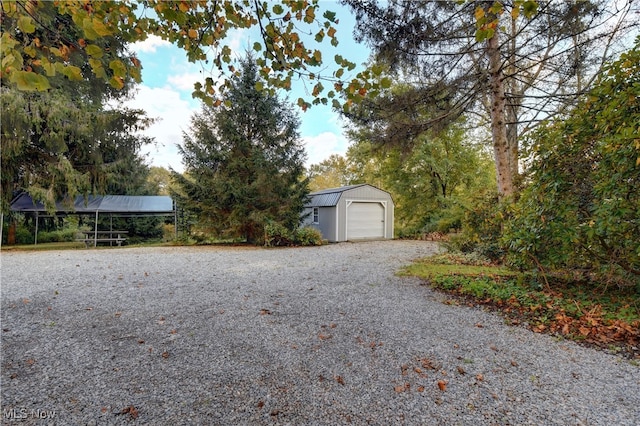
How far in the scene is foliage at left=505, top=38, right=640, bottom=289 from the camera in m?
3.28

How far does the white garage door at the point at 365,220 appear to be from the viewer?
45.0ft

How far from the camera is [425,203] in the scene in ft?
51.8

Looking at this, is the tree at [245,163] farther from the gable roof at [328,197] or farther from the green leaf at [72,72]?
the green leaf at [72,72]

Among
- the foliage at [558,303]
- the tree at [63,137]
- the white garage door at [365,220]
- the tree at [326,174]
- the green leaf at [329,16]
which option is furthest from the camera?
the tree at [326,174]

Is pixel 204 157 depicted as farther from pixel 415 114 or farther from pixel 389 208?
pixel 389 208

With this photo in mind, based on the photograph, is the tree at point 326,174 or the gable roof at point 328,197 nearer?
the gable roof at point 328,197

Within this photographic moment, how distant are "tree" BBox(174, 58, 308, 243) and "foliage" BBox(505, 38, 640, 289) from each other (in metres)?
8.43

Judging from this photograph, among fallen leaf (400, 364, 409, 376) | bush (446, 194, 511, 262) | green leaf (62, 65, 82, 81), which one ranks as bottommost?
fallen leaf (400, 364, 409, 376)

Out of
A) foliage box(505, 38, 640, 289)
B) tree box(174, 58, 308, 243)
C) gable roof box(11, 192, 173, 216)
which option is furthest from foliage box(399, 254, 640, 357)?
gable roof box(11, 192, 173, 216)

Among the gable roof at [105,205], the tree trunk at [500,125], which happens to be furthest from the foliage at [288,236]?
the tree trunk at [500,125]

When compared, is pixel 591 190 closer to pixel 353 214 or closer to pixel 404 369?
pixel 404 369

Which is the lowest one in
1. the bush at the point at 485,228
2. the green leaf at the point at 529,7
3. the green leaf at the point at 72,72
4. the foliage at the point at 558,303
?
the foliage at the point at 558,303

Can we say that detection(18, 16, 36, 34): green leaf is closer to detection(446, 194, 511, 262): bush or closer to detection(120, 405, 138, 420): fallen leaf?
detection(120, 405, 138, 420): fallen leaf

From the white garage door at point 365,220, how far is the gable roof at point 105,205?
27.7 feet
